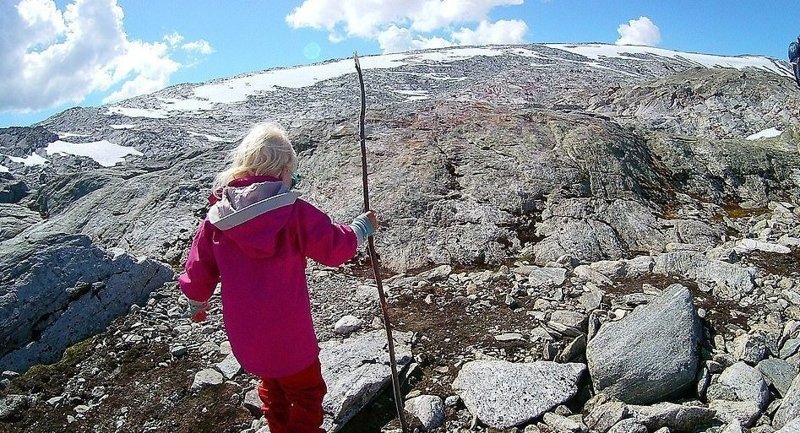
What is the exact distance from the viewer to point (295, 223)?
3908mm

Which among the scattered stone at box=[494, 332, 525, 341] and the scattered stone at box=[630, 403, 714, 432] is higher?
the scattered stone at box=[494, 332, 525, 341]

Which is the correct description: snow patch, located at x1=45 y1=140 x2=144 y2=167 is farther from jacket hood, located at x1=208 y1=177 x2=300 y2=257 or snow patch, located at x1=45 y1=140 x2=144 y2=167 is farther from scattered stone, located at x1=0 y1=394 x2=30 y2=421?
jacket hood, located at x1=208 y1=177 x2=300 y2=257

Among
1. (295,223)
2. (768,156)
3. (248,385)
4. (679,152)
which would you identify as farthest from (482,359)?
(768,156)

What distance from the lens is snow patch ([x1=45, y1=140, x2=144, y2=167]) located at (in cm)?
3784

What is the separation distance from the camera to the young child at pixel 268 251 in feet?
12.5

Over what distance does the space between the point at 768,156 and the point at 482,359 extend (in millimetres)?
10582

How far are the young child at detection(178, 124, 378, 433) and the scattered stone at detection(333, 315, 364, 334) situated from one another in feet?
9.39

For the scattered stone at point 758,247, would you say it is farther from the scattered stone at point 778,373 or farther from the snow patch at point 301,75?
the snow patch at point 301,75

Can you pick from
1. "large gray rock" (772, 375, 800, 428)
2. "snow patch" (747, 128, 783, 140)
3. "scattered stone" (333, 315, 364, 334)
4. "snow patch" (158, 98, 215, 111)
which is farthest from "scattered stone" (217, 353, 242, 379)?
"snow patch" (158, 98, 215, 111)

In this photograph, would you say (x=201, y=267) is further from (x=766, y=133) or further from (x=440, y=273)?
(x=766, y=133)

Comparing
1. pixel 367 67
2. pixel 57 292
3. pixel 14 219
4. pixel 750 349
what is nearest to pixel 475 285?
pixel 750 349

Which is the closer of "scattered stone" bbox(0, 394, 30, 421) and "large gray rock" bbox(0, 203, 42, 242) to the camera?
"scattered stone" bbox(0, 394, 30, 421)

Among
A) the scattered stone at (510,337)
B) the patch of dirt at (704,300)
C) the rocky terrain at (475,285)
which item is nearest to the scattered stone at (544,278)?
the rocky terrain at (475,285)

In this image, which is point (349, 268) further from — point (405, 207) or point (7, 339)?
point (7, 339)
